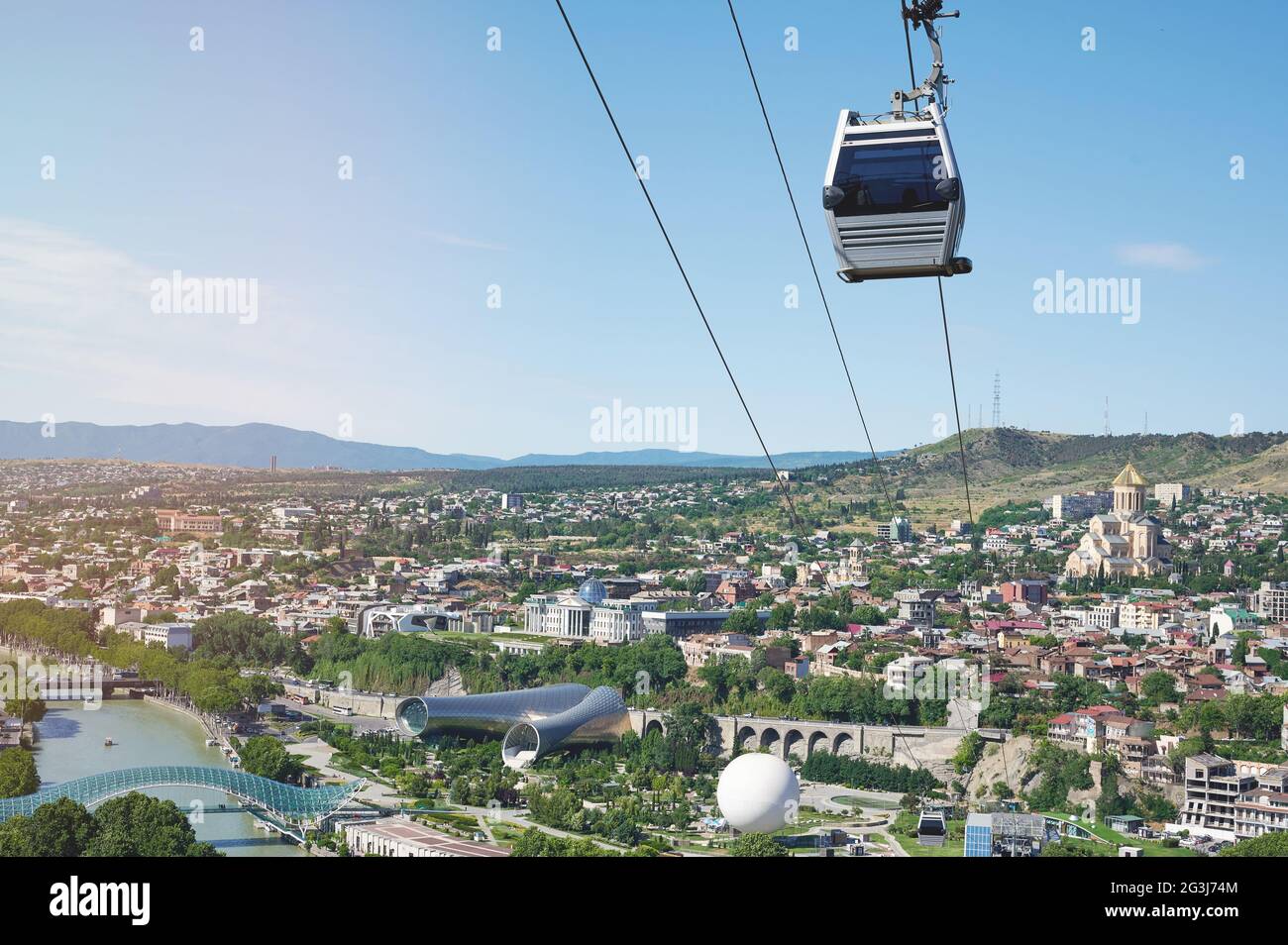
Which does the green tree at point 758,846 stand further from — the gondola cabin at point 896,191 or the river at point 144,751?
the gondola cabin at point 896,191

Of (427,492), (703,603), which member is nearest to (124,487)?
(427,492)

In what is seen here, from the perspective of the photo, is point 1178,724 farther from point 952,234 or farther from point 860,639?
point 952,234

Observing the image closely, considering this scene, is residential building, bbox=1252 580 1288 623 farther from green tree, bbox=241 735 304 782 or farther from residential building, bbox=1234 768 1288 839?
green tree, bbox=241 735 304 782

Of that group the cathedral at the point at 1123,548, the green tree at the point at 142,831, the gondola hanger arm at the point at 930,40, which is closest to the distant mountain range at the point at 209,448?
the cathedral at the point at 1123,548

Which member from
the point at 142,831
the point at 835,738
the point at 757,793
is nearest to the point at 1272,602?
the point at 835,738

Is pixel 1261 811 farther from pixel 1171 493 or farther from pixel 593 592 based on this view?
pixel 1171 493

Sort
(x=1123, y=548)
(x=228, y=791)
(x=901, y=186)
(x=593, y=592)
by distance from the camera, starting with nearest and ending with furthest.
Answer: (x=901, y=186) → (x=228, y=791) → (x=593, y=592) → (x=1123, y=548)
